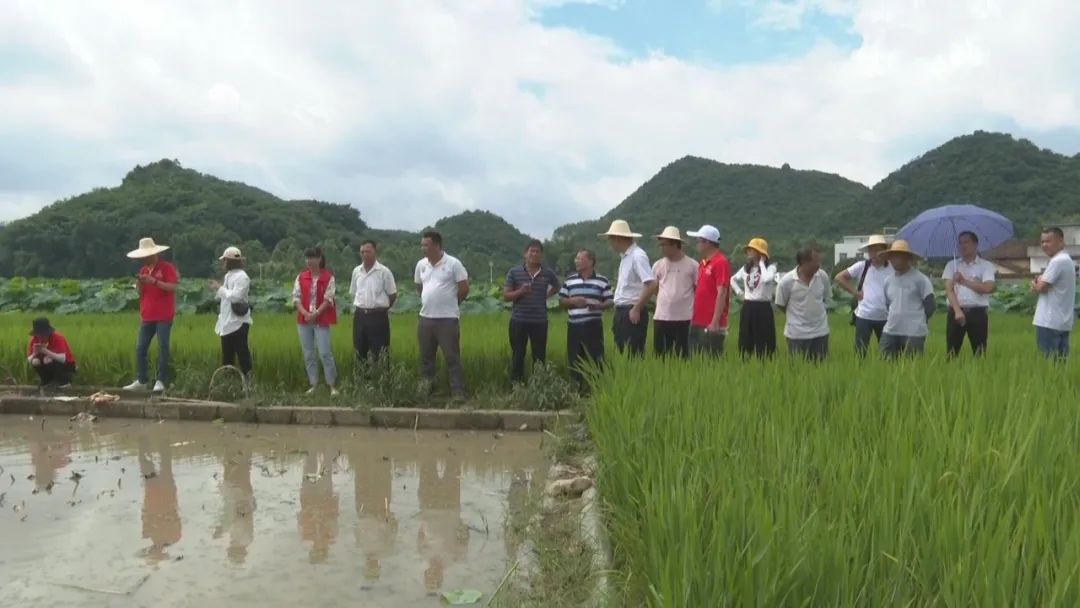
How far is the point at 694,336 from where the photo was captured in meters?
7.14

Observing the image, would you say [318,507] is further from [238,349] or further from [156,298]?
[156,298]

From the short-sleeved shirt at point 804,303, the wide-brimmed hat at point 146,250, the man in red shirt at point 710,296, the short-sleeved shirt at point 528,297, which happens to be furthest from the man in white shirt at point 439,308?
the short-sleeved shirt at point 804,303

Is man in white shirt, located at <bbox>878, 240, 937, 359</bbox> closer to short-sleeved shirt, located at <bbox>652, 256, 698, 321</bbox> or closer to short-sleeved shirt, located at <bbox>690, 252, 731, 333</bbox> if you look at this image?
short-sleeved shirt, located at <bbox>690, 252, 731, 333</bbox>

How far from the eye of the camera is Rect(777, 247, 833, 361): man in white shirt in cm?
645

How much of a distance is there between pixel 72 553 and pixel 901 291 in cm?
575

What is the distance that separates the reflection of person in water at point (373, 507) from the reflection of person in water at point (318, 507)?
14cm

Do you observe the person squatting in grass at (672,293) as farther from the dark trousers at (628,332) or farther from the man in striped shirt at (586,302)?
the man in striped shirt at (586,302)

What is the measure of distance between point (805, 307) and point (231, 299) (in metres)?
5.10

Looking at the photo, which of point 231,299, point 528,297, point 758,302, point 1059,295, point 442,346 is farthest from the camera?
point 231,299

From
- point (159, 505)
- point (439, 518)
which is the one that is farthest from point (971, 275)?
point (159, 505)

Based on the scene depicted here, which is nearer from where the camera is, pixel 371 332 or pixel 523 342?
pixel 523 342

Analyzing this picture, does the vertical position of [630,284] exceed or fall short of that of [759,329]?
it exceeds it

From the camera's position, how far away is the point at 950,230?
743 centimetres

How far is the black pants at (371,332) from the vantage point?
24.7 ft
